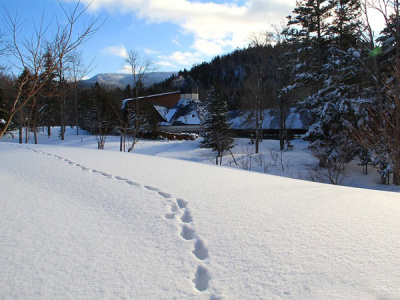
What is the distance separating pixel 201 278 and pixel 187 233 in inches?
25.9

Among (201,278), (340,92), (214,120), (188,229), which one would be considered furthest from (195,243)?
(214,120)

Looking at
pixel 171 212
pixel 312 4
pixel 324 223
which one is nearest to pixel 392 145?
pixel 324 223

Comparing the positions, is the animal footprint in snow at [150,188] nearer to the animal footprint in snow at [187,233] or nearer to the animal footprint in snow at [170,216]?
the animal footprint in snow at [170,216]

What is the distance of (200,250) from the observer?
2074mm

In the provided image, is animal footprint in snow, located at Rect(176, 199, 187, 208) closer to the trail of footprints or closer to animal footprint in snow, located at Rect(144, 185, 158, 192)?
the trail of footprints

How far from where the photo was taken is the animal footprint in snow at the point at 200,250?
198cm

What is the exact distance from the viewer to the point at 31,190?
11.5 feet

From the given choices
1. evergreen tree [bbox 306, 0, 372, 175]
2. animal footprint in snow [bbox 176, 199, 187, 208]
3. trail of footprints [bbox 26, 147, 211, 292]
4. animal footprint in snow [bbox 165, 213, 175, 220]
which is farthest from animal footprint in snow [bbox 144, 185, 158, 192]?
evergreen tree [bbox 306, 0, 372, 175]

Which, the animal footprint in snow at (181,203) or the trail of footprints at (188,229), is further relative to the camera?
the animal footprint in snow at (181,203)

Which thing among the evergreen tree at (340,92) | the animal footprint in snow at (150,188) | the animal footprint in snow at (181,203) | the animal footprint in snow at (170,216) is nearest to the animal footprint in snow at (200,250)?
the animal footprint in snow at (170,216)

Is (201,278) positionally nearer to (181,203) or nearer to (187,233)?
(187,233)

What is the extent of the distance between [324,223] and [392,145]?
6.24 metres

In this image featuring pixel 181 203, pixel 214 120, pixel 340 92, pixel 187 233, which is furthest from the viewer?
pixel 214 120

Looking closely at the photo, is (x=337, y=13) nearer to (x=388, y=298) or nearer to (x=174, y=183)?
(x=174, y=183)
